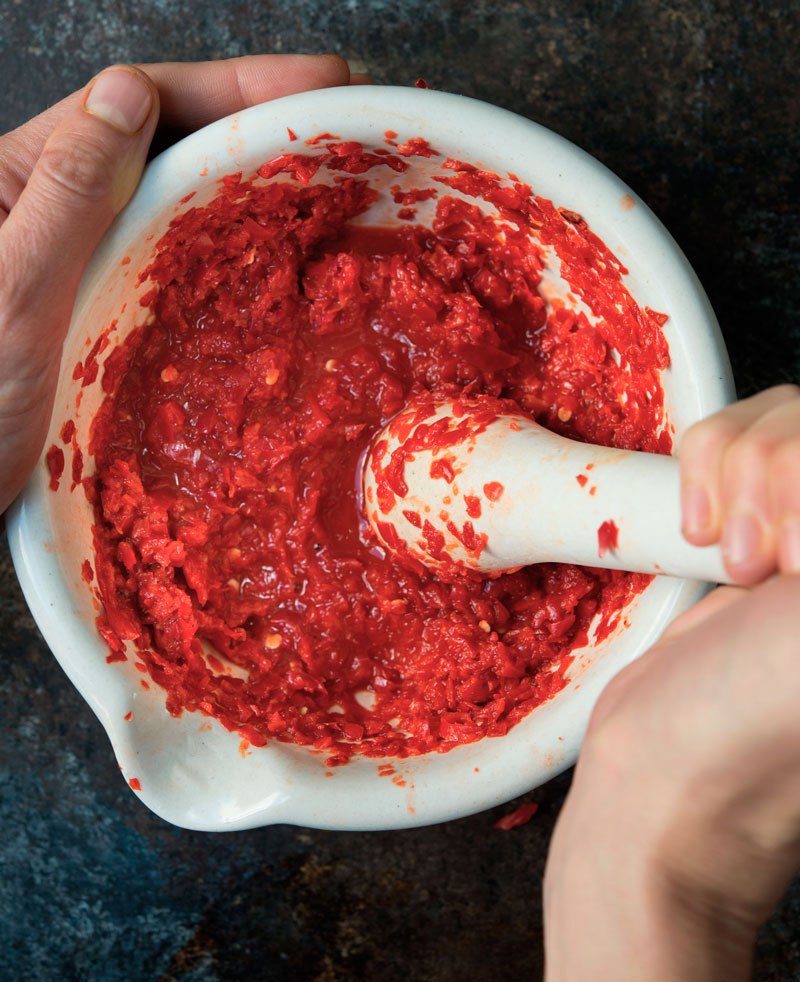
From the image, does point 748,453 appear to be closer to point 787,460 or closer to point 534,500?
point 787,460

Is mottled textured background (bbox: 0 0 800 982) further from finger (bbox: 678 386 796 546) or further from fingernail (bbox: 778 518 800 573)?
fingernail (bbox: 778 518 800 573)

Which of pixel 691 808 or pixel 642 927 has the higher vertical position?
pixel 691 808

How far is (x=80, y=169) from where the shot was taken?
1.22 meters

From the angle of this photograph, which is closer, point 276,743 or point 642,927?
point 642,927

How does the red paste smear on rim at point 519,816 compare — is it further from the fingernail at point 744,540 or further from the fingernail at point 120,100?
the fingernail at point 120,100

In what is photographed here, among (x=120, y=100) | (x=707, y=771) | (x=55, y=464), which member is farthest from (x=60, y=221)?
(x=707, y=771)

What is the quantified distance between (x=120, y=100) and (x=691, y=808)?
3.72 ft

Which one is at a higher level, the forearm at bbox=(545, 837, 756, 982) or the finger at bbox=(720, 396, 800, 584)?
the finger at bbox=(720, 396, 800, 584)

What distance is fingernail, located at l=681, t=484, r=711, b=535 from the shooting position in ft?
2.65

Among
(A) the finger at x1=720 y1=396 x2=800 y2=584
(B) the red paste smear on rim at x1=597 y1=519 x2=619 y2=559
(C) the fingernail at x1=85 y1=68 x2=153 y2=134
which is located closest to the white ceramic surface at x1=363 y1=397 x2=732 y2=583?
(B) the red paste smear on rim at x1=597 y1=519 x2=619 y2=559

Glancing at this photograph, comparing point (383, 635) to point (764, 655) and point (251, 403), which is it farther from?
point (764, 655)

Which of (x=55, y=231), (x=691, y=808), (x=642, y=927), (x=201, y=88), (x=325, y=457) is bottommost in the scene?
(x=325, y=457)

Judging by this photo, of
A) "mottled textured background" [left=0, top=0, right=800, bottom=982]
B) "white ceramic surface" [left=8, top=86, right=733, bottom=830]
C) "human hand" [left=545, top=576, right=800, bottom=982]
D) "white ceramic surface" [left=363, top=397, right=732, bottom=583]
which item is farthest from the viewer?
"mottled textured background" [left=0, top=0, right=800, bottom=982]

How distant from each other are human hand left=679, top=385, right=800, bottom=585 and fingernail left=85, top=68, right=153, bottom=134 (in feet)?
2.91
